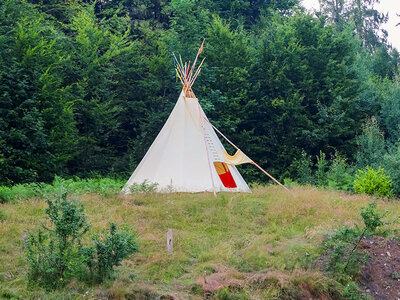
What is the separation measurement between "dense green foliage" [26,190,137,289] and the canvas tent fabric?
5544 millimetres

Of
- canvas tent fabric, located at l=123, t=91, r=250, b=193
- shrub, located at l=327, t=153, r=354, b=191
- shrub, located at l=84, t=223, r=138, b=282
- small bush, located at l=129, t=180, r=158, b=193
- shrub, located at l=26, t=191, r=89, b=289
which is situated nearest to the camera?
→ shrub, located at l=26, t=191, r=89, b=289

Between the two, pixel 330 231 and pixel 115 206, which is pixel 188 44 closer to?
pixel 115 206

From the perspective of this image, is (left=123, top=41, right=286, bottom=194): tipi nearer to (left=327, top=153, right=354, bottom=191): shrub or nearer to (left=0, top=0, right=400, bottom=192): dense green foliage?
(left=327, top=153, right=354, bottom=191): shrub

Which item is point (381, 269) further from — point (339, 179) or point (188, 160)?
point (339, 179)

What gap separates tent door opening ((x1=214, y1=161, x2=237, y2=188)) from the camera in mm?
13727

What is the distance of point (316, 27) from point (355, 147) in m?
5.50

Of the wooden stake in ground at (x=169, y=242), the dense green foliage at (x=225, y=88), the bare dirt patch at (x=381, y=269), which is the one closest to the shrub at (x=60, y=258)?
the wooden stake in ground at (x=169, y=242)

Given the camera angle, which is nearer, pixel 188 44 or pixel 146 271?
pixel 146 271

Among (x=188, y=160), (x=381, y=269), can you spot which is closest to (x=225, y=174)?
(x=188, y=160)

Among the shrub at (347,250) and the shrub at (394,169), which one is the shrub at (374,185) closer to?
the shrub at (394,169)

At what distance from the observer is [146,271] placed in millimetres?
7203

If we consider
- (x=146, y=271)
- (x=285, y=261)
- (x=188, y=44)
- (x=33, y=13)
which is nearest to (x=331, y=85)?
(x=188, y=44)

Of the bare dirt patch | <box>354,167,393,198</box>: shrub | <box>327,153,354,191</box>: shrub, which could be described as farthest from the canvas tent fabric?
the bare dirt patch

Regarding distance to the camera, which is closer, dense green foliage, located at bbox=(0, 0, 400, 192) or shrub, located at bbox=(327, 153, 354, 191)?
shrub, located at bbox=(327, 153, 354, 191)
